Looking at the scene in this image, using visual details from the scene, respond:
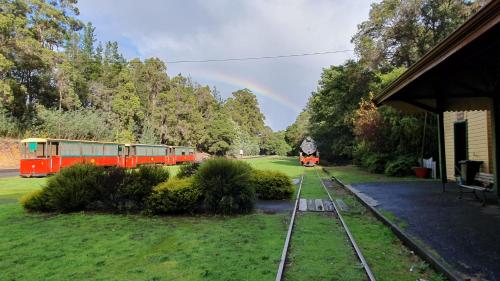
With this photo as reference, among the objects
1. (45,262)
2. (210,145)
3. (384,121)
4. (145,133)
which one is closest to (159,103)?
(145,133)

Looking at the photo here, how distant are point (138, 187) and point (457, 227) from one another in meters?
7.49

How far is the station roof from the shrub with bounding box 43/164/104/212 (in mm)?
8281

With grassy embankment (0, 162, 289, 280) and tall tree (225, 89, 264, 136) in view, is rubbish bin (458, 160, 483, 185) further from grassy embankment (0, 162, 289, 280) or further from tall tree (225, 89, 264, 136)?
tall tree (225, 89, 264, 136)

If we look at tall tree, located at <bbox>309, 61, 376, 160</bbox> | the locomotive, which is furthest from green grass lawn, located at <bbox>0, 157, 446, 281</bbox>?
the locomotive

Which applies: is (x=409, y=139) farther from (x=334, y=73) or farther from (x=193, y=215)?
(x=193, y=215)

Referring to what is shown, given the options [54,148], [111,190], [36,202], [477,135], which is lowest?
[36,202]

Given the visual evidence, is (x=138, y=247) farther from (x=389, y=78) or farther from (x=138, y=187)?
(x=389, y=78)

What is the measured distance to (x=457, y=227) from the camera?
312 inches

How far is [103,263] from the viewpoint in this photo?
6145mm

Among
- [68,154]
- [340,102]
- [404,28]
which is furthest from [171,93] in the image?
[404,28]

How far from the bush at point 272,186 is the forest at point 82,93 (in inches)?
1369

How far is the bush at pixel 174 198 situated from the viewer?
34.8 feet

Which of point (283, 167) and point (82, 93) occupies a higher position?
point (82, 93)

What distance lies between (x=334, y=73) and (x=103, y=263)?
134ft
